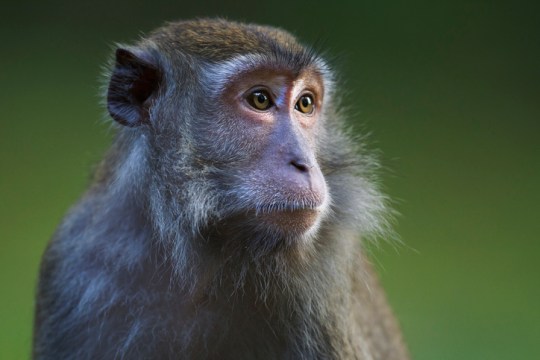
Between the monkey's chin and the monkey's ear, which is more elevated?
the monkey's ear

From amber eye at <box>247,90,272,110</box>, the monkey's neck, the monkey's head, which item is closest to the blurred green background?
the monkey's neck

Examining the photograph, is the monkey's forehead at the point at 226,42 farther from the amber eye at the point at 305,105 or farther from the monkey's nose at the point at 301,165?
the monkey's nose at the point at 301,165

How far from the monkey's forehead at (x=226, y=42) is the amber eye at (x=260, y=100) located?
0.20 m

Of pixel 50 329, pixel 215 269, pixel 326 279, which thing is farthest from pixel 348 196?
pixel 50 329

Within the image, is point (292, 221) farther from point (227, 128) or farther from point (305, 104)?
point (305, 104)

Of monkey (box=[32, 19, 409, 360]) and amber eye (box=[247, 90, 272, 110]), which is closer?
monkey (box=[32, 19, 409, 360])

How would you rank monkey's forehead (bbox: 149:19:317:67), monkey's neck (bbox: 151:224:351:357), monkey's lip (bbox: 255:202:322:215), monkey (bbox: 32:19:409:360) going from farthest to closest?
monkey's forehead (bbox: 149:19:317:67)
monkey's neck (bbox: 151:224:351:357)
monkey (bbox: 32:19:409:360)
monkey's lip (bbox: 255:202:322:215)

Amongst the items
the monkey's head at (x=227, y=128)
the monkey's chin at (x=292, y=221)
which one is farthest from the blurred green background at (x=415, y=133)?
the monkey's chin at (x=292, y=221)

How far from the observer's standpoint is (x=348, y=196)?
514cm

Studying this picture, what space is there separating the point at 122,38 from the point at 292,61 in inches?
208

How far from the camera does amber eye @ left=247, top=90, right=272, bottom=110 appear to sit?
4.88 metres

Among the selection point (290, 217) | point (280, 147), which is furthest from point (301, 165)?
point (290, 217)

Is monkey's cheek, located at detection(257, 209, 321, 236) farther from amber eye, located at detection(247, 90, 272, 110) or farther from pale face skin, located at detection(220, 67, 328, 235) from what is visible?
amber eye, located at detection(247, 90, 272, 110)

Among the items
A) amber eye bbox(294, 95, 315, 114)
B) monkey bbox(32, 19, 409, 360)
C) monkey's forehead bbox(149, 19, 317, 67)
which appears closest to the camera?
monkey bbox(32, 19, 409, 360)
